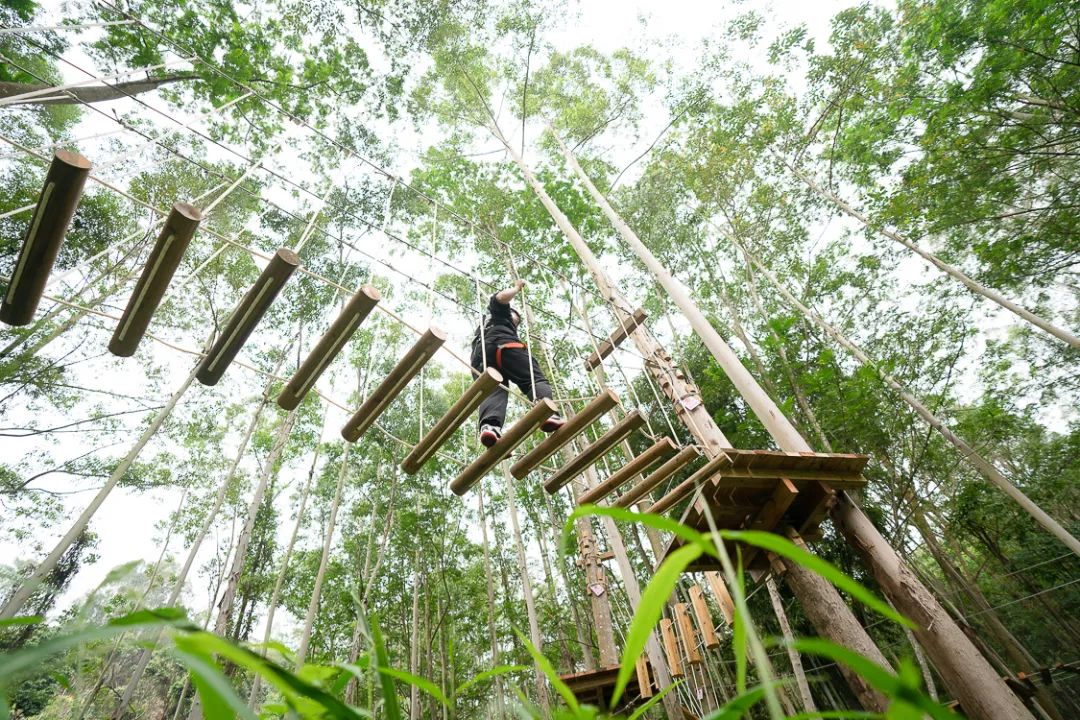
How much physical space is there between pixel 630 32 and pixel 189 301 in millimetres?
8543

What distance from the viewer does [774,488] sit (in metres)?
2.70

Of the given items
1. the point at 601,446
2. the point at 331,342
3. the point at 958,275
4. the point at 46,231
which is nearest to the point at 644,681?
the point at 601,446

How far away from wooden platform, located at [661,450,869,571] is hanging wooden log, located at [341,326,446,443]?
141cm

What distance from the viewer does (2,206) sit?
18.2ft

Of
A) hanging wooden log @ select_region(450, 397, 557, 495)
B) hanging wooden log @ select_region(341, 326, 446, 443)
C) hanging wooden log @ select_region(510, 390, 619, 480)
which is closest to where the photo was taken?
hanging wooden log @ select_region(341, 326, 446, 443)

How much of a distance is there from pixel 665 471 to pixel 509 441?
92cm

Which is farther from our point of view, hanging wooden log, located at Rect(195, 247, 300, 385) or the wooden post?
the wooden post

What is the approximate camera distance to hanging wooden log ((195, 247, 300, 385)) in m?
1.81

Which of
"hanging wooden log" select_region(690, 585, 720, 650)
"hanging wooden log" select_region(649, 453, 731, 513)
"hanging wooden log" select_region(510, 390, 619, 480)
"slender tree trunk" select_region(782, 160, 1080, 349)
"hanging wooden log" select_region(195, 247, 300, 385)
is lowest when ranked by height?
"hanging wooden log" select_region(690, 585, 720, 650)

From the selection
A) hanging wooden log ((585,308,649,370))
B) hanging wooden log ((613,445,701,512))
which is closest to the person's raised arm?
hanging wooden log ((585,308,649,370))

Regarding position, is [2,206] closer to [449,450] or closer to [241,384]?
[241,384]

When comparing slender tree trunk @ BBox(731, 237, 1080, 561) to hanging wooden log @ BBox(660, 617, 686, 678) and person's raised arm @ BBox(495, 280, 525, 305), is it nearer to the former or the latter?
hanging wooden log @ BBox(660, 617, 686, 678)

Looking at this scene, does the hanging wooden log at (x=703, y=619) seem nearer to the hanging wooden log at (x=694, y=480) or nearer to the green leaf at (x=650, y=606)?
the hanging wooden log at (x=694, y=480)

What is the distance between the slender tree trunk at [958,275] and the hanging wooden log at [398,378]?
6.51m
